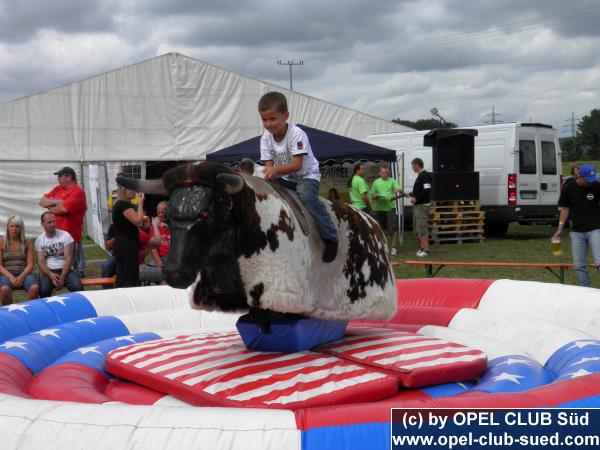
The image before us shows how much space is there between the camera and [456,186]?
16109mm

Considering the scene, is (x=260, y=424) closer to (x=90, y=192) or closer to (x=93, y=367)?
(x=93, y=367)

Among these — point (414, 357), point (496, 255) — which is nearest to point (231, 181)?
point (414, 357)

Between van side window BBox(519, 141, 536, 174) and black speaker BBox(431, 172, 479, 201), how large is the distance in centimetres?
107

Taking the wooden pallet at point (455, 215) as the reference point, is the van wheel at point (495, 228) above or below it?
below

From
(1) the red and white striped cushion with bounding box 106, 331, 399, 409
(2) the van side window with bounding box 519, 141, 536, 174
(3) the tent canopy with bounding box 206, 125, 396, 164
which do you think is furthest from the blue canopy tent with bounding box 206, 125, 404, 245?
(1) the red and white striped cushion with bounding box 106, 331, 399, 409

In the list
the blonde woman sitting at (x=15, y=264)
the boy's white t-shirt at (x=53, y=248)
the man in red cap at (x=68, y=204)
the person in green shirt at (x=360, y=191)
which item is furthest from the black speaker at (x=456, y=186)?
the blonde woman sitting at (x=15, y=264)

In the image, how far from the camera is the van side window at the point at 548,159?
1655 centimetres

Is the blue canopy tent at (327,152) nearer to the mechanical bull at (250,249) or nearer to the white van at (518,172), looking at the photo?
the white van at (518,172)

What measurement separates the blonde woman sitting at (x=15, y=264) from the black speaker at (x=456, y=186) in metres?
10.2

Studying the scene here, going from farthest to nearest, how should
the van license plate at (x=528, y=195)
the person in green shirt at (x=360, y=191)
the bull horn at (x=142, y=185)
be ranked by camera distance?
the van license plate at (x=528, y=195), the person in green shirt at (x=360, y=191), the bull horn at (x=142, y=185)

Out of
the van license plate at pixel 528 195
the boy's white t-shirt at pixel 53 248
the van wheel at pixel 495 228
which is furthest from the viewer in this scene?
the van wheel at pixel 495 228

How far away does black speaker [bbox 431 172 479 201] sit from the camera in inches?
632

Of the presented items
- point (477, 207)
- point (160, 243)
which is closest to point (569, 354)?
point (160, 243)

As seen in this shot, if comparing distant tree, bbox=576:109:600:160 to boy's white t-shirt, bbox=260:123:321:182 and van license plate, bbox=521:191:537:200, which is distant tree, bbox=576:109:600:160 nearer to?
van license plate, bbox=521:191:537:200
